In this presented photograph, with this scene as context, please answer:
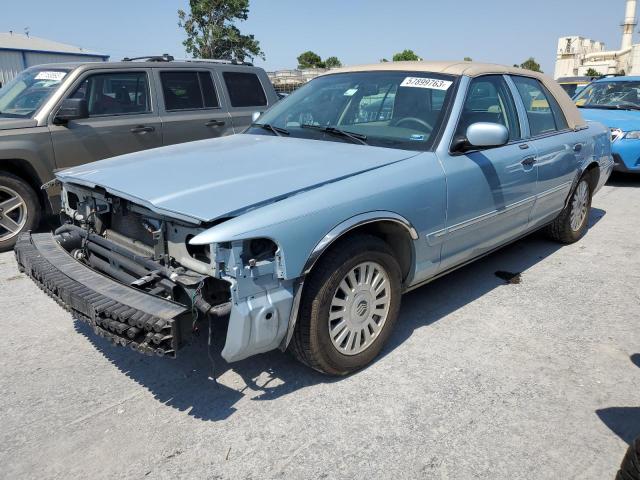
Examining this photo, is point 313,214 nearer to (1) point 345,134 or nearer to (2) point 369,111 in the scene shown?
(1) point 345,134

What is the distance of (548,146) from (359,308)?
2.57m

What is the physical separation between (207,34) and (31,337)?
128ft

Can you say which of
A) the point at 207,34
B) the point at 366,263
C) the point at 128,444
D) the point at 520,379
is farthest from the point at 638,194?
the point at 207,34

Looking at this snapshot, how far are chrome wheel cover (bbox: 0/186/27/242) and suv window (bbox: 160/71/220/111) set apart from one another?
197 centimetres

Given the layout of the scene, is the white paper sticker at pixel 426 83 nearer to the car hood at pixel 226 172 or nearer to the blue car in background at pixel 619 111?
the car hood at pixel 226 172

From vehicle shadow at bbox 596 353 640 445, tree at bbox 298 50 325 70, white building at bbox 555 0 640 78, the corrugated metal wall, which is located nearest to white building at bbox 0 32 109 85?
the corrugated metal wall

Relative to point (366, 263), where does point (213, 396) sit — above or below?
below

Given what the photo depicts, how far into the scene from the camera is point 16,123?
208 inches

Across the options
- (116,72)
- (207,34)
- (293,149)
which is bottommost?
(293,149)

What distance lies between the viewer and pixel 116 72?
5930mm

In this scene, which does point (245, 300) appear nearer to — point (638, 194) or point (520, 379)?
point (520, 379)

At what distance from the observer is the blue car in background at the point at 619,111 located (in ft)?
27.2

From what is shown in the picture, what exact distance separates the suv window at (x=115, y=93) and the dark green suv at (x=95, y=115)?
0.4 inches

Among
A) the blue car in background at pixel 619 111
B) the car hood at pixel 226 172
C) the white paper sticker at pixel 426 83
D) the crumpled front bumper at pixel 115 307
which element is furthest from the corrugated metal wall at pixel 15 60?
the crumpled front bumper at pixel 115 307
